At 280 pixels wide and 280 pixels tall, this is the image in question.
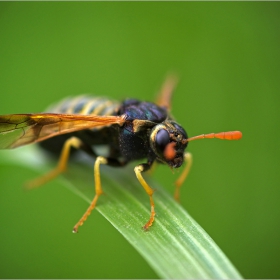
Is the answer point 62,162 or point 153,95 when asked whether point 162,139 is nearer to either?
point 62,162

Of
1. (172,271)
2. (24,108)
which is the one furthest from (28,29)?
(172,271)

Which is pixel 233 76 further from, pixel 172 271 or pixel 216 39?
pixel 172 271

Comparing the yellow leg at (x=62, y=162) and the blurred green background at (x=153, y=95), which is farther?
the blurred green background at (x=153, y=95)

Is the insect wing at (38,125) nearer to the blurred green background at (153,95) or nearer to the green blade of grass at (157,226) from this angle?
the green blade of grass at (157,226)

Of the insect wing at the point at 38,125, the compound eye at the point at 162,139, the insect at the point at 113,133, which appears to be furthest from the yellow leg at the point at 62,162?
the compound eye at the point at 162,139

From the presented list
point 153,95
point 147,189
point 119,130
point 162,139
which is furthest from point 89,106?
point 153,95

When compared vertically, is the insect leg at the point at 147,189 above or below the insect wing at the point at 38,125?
below
